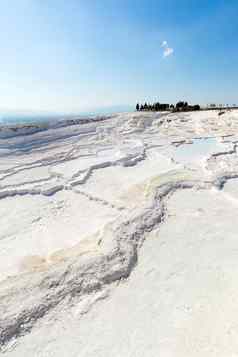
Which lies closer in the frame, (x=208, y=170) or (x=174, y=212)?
(x=174, y=212)

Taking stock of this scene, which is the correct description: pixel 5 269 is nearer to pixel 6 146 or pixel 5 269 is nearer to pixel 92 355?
pixel 92 355

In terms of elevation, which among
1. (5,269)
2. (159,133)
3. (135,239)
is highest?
(159,133)

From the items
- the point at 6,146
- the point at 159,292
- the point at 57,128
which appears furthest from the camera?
the point at 57,128

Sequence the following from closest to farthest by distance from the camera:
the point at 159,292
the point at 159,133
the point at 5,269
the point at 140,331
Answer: the point at 140,331 < the point at 159,292 < the point at 5,269 < the point at 159,133

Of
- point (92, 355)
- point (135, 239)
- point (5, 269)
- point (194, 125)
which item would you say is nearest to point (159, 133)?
point (194, 125)

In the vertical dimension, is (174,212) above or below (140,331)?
above

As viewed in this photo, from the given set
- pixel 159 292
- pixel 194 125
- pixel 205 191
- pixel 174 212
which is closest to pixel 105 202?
pixel 174 212

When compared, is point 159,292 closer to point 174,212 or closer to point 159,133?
Result: point 174,212
